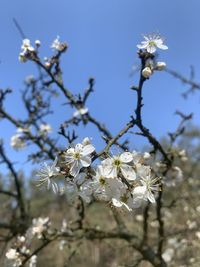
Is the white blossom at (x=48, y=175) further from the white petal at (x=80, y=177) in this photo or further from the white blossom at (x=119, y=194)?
the white blossom at (x=119, y=194)

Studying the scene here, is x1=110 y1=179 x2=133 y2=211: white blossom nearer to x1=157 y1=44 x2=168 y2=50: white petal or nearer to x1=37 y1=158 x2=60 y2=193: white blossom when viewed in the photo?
x1=37 y1=158 x2=60 y2=193: white blossom

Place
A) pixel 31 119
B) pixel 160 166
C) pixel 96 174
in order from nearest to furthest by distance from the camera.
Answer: pixel 96 174, pixel 160 166, pixel 31 119

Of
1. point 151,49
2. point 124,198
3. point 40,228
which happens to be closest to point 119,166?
point 124,198

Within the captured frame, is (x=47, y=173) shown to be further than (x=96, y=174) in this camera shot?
Yes

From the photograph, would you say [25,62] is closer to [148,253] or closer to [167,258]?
[148,253]

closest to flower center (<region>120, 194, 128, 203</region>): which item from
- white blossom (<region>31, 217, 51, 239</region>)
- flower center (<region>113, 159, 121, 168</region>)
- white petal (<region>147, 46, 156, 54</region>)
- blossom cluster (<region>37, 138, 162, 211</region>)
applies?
blossom cluster (<region>37, 138, 162, 211</region>)

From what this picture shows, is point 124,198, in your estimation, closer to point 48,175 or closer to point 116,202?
point 116,202

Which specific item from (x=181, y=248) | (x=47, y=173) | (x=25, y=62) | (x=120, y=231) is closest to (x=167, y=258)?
(x=181, y=248)

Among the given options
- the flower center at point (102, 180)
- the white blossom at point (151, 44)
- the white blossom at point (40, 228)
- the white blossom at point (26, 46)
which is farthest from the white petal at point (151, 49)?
A: the white blossom at point (40, 228)
